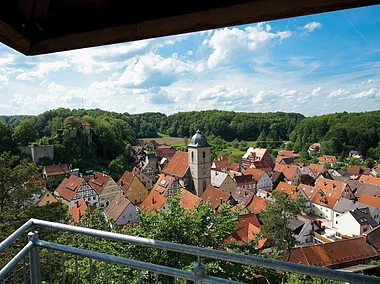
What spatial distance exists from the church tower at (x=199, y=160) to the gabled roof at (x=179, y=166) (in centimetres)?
124

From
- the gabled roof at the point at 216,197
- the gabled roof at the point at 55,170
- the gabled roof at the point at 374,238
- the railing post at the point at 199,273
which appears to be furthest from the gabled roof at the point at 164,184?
the railing post at the point at 199,273

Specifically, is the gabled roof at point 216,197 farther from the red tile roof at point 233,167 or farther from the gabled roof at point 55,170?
the gabled roof at point 55,170

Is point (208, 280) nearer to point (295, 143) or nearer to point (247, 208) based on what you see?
point (247, 208)

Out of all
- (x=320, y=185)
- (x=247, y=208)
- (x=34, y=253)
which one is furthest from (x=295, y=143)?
(x=34, y=253)

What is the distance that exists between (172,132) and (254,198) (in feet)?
218

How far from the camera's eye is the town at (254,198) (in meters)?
15.8

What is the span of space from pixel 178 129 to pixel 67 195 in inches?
2537

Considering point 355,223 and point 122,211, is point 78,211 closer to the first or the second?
point 122,211

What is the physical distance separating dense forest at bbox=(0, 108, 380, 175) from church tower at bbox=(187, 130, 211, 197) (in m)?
14.9

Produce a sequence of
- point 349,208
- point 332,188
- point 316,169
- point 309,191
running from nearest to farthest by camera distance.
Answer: point 349,208 → point 309,191 → point 332,188 → point 316,169

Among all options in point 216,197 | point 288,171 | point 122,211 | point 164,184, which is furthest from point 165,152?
point 122,211

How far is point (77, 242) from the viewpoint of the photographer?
26.3ft

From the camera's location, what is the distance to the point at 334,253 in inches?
606

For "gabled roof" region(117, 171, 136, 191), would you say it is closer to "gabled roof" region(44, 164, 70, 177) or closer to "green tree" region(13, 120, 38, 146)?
"gabled roof" region(44, 164, 70, 177)
